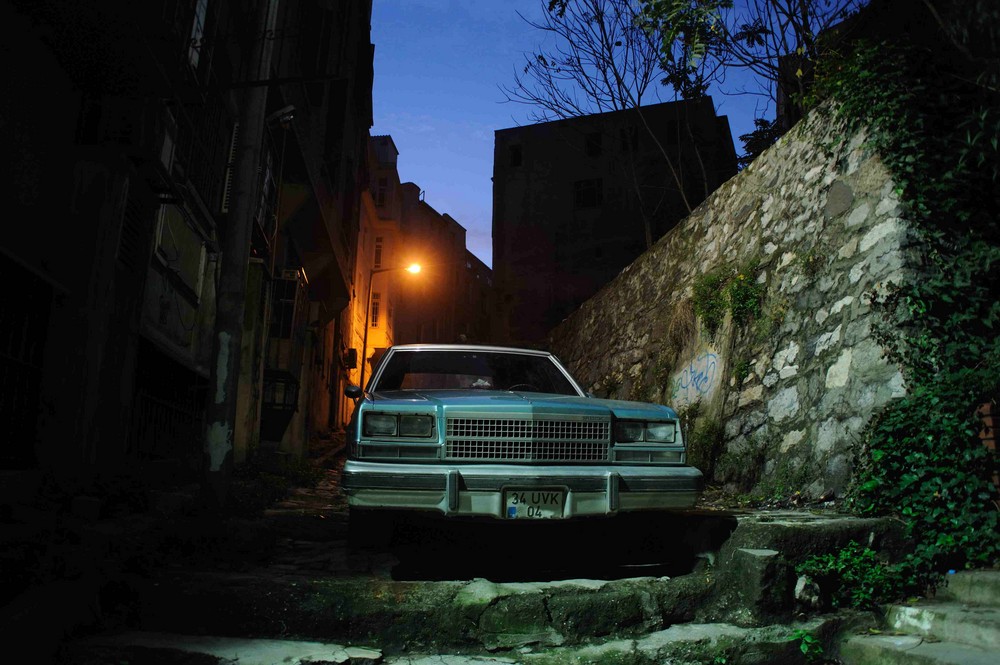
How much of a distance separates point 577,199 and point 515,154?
4395 millimetres

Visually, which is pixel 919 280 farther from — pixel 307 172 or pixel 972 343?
pixel 307 172

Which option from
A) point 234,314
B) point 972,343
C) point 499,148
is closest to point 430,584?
point 234,314

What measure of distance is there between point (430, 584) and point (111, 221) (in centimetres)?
493

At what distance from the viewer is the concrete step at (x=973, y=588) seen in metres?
3.93

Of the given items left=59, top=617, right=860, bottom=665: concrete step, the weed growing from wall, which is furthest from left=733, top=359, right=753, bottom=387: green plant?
left=59, top=617, right=860, bottom=665: concrete step

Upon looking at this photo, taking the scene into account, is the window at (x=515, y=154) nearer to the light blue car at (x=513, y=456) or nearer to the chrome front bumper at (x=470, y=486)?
the light blue car at (x=513, y=456)

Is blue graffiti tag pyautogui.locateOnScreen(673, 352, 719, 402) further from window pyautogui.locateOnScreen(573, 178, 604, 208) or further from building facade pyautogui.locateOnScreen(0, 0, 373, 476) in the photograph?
window pyautogui.locateOnScreen(573, 178, 604, 208)

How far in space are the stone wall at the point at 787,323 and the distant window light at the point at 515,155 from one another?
23.3 m

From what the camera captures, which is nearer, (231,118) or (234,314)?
(234,314)

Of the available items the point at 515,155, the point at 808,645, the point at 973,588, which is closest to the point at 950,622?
the point at 973,588

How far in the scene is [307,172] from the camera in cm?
1466

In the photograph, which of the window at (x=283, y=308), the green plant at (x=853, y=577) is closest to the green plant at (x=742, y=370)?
the green plant at (x=853, y=577)

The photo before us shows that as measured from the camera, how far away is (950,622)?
12.0ft

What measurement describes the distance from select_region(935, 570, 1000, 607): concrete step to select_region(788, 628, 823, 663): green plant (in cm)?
107
